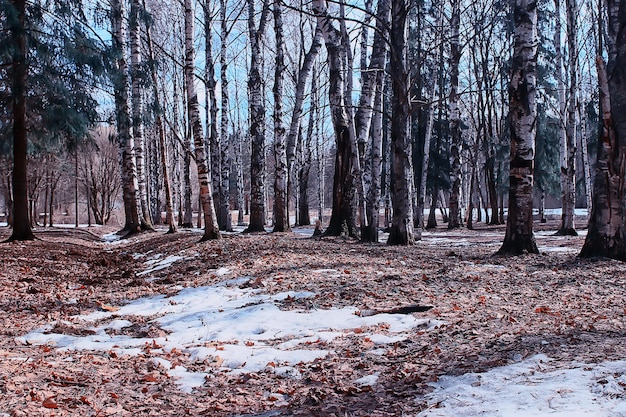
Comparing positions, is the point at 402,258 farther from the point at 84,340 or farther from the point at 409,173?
the point at 84,340

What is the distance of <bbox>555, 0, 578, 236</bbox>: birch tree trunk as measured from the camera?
52.6ft

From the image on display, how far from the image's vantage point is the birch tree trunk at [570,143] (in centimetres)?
1603

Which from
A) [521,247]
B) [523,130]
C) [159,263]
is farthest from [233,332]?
[523,130]

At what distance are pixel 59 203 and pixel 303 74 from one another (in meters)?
50.0

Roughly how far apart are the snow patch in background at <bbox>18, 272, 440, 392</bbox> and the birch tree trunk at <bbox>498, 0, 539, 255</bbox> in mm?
4680

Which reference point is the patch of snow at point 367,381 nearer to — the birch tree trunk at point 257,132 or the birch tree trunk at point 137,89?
the birch tree trunk at point 257,132

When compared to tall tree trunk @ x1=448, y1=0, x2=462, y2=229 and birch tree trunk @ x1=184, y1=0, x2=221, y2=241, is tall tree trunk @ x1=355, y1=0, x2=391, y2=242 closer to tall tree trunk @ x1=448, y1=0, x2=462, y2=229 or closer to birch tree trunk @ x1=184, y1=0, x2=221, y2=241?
birch tree trunk @ x1=184, y1=0, x2=221, y2=241

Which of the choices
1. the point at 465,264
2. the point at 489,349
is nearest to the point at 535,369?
the point at 489,349

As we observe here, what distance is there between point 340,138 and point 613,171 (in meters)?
6.45

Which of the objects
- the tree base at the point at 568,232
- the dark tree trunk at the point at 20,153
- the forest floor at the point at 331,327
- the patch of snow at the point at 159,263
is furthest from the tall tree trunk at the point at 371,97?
the dark tree trunk at the point at 20,153

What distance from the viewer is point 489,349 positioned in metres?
3.86

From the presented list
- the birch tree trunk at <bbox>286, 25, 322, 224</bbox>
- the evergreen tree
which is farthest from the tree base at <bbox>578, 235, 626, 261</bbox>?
the evergreen tree

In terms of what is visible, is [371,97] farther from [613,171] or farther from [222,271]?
[222,271]

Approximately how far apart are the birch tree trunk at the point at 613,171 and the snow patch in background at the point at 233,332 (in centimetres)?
496
